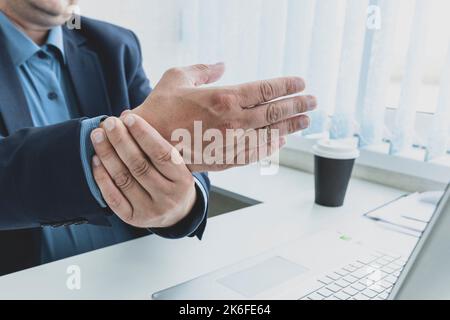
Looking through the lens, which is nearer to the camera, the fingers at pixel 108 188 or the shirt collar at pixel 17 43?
the fingers at pixel 108 188

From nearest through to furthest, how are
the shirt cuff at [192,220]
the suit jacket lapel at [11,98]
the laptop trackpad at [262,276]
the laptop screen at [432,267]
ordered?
the laptop screen at [432,267] < the laptop trackpad at [262,276] < the shirt cuff at [192,220] < the suit jacket lapel at [11,98]

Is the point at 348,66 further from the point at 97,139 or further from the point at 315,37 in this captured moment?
the point at 97,139

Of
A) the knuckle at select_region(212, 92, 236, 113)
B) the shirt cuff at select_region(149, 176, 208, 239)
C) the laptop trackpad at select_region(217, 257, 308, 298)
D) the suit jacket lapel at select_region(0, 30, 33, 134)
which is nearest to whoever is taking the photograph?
the knuckle at select_region(212, 92, 236, 113)

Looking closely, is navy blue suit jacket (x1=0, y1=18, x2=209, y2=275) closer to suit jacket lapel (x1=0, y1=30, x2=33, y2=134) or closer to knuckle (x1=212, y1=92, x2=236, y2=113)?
suit jacket lapel (x1=0, y1=30, x2=33, y2=134)

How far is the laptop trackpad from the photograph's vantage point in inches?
26.3

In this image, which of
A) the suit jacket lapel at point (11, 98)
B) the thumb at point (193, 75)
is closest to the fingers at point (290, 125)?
the thumb at point (193, 75)

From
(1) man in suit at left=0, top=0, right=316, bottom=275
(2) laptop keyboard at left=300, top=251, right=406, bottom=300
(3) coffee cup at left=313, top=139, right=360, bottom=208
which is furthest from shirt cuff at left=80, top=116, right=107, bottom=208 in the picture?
(3) coffee cup at left=313, top=139, right=360, bottom=208

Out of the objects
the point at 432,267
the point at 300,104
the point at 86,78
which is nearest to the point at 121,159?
the point at 300,104

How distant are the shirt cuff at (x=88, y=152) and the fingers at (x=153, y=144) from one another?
7 cm

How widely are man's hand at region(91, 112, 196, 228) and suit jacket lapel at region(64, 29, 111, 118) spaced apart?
1.63 ft

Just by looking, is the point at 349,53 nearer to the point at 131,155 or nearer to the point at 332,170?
the point at 332,170

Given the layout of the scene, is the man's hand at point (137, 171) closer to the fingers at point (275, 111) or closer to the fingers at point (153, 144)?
the fingers at point (153, 144)

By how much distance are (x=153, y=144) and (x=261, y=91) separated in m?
0.15

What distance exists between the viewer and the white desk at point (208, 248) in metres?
0.68
